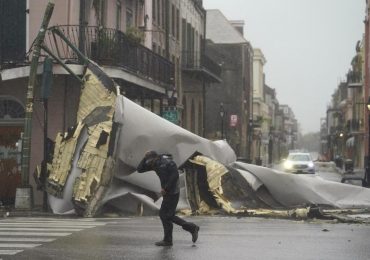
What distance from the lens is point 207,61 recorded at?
42.2 meters

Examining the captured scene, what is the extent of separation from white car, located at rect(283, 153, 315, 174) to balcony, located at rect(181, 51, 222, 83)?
7.54m

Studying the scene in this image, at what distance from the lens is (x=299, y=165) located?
44531 millimetres

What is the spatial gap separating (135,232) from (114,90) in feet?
18.8

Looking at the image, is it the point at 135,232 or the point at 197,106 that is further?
the point at 197,106

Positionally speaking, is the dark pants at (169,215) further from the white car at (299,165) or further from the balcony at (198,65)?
the white car at (299,165)

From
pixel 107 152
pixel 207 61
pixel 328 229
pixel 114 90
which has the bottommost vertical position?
pixel 328 229

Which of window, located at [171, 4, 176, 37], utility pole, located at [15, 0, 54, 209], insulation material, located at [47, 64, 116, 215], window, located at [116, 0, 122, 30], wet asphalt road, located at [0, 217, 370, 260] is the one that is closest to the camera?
wet asphalt road, located at [0, 217, 370, 260]

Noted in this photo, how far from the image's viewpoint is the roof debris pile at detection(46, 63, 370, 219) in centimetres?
1702

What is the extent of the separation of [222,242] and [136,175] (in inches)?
246

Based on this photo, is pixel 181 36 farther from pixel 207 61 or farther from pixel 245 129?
pixel 245 129

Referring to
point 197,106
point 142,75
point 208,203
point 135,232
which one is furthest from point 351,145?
point 135,232

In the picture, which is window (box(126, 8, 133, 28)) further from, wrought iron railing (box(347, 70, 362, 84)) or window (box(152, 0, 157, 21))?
wrought iron railing (box(347, 70, 362, 84))

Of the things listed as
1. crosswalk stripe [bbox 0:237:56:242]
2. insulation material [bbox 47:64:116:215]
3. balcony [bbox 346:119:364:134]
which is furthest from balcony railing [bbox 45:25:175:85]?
balcony [bbox 346:119:364:134]

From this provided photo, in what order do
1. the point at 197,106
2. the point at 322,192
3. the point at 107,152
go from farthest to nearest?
the point at 197,106, the point at 322,192, the point at 107,152
